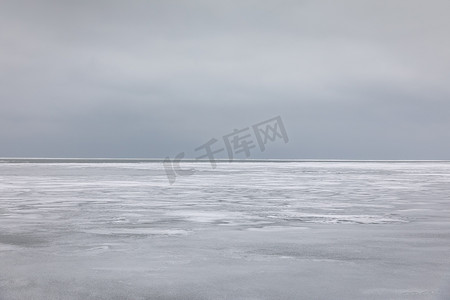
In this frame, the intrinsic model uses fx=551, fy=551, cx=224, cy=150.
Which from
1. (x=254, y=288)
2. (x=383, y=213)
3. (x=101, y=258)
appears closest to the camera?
(x=254, y=288)

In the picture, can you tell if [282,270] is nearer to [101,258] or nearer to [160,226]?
[101,258]

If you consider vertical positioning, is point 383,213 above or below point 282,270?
below

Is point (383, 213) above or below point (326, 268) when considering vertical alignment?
below

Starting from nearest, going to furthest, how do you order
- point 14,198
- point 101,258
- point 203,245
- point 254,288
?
point 254,288
point 101,258
point 203,245
point 14,198

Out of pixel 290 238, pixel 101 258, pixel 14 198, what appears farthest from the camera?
pixel 14 198

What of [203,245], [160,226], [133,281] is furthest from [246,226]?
[133,281]

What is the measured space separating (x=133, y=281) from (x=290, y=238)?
15.6 ft

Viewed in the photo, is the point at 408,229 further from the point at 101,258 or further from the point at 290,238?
the point at 101,258

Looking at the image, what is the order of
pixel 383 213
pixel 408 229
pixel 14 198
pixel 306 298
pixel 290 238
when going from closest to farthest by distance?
pixel 306 298 < pixel 290 238 < pixel 408 229 < pixel 383 213 < pixel 14 198

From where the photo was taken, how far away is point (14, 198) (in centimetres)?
2127

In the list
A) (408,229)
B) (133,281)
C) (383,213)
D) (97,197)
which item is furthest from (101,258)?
(97,197)

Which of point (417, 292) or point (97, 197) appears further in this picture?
point (97, 197)

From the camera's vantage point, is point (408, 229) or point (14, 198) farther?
point (14, 198)

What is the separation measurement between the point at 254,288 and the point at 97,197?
1613cm
